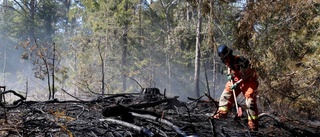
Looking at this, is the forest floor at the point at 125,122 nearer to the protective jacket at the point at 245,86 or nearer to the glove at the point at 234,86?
the protective jacket at the point at 245,86

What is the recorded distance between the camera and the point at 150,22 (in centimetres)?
2520

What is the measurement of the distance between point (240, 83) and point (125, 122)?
2.75 meters

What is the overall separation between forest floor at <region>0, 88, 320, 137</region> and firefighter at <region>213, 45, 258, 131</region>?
0.85 feet

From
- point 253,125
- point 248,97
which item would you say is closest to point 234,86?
point 248,97

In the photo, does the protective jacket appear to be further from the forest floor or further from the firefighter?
the forest floor

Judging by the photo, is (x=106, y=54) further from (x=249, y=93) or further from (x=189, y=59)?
(x=249, y=93)

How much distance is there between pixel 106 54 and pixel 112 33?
7.04ft

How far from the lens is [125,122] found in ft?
11.9

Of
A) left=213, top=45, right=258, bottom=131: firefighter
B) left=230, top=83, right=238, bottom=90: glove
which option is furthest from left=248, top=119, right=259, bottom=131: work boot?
left=230, top=83, right=238, bottom=90: glove

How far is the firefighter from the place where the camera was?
16.7 ft

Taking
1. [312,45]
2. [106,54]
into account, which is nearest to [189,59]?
Result: [106,54]

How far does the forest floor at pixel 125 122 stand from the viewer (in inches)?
139

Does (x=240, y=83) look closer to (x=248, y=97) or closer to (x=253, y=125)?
(x=248, y=97)

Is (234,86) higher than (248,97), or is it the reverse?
(234,86)
